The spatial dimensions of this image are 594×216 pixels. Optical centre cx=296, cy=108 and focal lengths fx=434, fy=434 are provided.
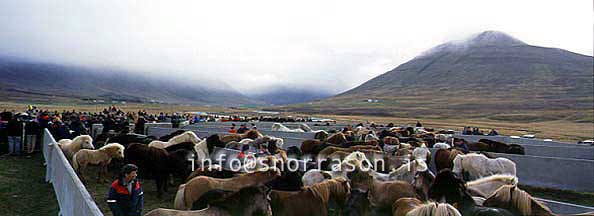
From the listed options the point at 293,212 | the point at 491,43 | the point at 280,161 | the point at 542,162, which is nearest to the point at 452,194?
the point at 293,212

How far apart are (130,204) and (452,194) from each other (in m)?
4.59

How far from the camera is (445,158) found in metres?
12.1

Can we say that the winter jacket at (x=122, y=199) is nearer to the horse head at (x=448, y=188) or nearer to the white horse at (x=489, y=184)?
the horse head at (x=448, y=188)

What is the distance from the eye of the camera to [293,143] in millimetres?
17188

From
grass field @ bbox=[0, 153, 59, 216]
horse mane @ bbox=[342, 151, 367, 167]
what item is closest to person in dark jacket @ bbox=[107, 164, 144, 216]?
grass field @ bbox=[0, 153, 59, 216]

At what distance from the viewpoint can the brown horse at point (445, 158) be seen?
11.9 m

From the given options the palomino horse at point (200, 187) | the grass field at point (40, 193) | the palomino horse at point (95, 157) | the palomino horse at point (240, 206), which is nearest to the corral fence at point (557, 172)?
the grass field at point (40, 193)

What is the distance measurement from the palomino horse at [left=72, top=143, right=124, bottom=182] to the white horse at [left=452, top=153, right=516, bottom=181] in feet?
29.3

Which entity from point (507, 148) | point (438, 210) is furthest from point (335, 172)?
point (507, 148)

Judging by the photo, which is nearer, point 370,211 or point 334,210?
point 370,211

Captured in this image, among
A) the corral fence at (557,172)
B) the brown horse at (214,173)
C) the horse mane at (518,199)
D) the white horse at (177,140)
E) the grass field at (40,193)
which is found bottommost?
the grass field at (40,193)

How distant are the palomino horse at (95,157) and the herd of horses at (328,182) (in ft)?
0.08

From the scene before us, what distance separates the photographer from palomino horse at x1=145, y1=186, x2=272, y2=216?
500 centimetres

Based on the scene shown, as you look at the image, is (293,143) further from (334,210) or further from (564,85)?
(564,85)
